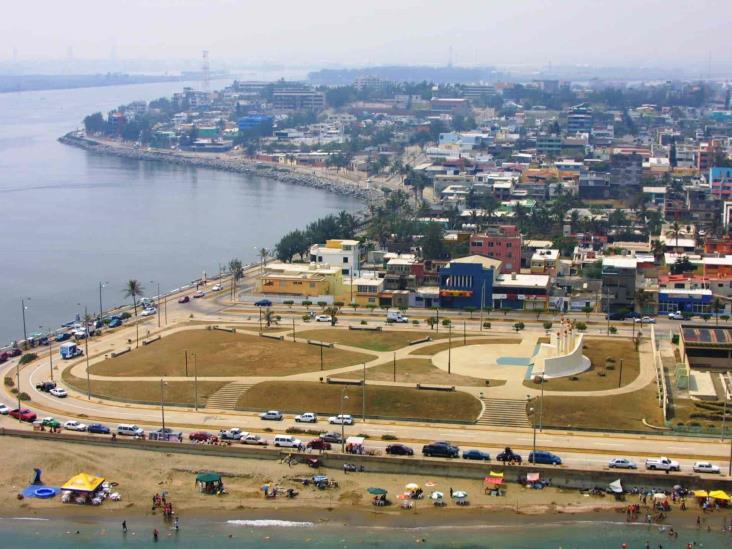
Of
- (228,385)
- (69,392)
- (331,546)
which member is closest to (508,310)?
(228,385)

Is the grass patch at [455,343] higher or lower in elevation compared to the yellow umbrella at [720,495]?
higher

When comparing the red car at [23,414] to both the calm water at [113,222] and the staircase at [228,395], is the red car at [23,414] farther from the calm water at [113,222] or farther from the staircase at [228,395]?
the calm water at [113,222]

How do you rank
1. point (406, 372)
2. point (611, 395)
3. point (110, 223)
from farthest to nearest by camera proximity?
point (110, 223) < point (406, 372) < point (611, 395)

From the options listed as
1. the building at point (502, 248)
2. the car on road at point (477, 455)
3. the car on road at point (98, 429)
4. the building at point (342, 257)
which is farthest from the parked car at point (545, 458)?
the building at point (342, 257)

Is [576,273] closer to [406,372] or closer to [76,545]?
[406,372]

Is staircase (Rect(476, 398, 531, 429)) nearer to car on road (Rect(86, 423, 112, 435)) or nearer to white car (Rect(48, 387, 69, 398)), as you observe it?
car on road (Rect(86, 423, 112, 435))

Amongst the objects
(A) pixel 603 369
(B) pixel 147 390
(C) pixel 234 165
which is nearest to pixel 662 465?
(A) pixel 603 369

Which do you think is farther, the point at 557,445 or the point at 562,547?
the point at 557,445
